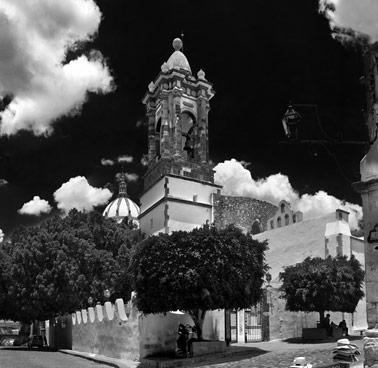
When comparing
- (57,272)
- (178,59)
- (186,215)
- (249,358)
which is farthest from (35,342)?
(178,59)

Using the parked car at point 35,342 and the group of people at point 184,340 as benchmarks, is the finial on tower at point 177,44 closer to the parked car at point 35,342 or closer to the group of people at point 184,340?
the parked car at point 35,342

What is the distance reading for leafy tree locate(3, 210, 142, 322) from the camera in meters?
30.4

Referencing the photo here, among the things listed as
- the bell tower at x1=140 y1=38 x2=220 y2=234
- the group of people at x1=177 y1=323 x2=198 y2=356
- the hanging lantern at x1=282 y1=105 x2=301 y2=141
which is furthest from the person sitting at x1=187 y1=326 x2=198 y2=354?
the bell tower at x1=140 y1=38 x2=220 y2=234

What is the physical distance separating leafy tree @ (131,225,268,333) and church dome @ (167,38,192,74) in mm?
25513

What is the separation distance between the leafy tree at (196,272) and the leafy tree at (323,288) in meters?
3.40

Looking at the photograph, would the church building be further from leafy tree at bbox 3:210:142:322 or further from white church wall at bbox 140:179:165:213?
leafy tree at bbox 3:210:142:322

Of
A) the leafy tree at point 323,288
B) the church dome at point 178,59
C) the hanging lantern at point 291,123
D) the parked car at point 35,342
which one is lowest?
the parked car at point 35,342

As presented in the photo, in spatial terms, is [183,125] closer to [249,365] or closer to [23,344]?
[23,344]

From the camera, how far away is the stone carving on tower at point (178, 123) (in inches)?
1511

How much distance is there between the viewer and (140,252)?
19.5 metres

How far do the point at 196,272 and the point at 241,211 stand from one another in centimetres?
2452

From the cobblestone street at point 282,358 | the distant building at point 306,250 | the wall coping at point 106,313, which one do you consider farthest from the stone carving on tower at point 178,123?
the cobblestone street at point 282,358

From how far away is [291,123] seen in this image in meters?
8.63

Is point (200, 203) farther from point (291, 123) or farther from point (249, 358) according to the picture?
point (291, 123)
